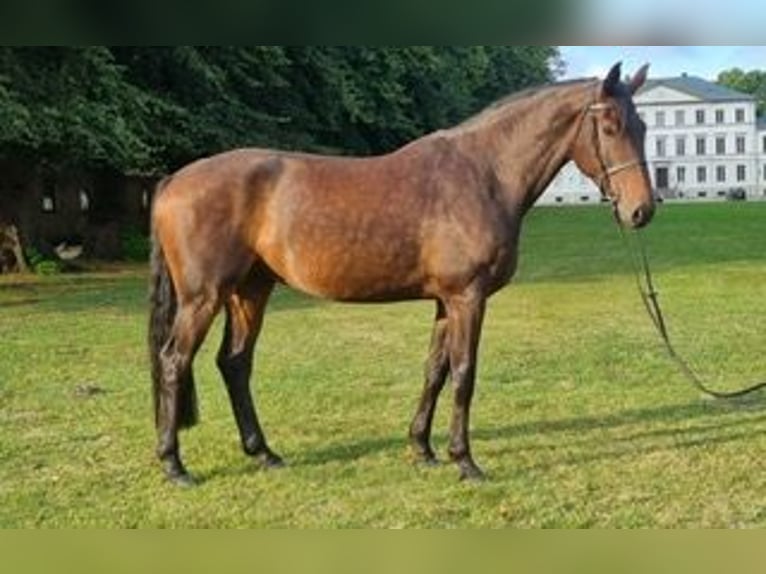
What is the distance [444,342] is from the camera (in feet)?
23.2

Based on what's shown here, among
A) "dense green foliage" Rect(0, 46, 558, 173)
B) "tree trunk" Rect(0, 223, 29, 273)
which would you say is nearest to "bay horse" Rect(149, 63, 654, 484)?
"dense green foliage" Rect(0, 46, 558, 173)

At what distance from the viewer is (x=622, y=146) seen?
644cm

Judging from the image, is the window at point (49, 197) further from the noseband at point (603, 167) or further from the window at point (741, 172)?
the window at point (741, 172)

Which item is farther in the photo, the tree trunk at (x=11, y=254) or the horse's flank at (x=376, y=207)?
the tree trunk at (x=11, y=254)

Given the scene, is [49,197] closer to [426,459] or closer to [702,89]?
[426,459]

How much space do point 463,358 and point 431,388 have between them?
1.79 ft

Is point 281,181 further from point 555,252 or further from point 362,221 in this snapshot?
point 555,252

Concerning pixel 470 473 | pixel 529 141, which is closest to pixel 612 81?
pixel 529 141

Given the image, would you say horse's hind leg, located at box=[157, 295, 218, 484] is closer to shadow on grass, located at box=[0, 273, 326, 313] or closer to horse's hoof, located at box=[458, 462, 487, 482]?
horse's hoof, located at box=[458, 462, 487, 482]

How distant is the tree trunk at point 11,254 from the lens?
79.0 feet

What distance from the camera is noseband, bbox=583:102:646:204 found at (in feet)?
21.2

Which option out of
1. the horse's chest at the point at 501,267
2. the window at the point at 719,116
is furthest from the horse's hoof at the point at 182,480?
the window at the point at 719,116

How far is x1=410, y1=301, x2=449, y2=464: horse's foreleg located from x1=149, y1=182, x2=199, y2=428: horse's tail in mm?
1509

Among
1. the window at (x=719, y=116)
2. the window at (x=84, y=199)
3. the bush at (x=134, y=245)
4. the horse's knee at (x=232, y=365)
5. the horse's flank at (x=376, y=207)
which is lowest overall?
the window at (x=719, y=116)
